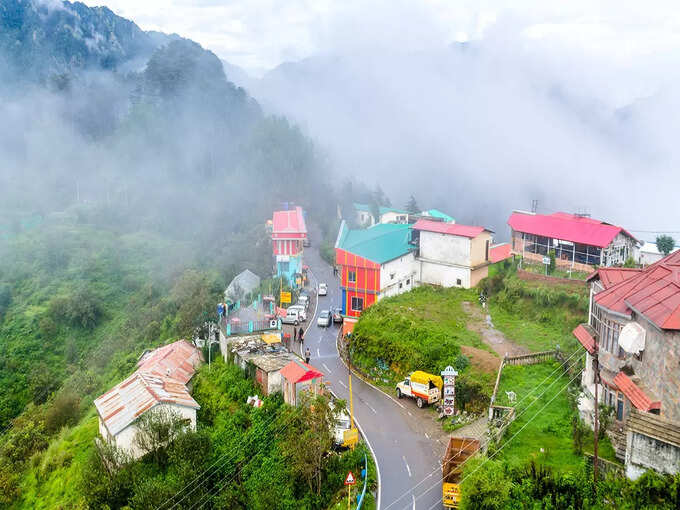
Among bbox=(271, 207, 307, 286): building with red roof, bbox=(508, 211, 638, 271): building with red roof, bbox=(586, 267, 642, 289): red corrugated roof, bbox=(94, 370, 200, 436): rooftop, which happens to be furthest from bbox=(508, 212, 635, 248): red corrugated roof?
bbox=(94, 370, 200, 436): rooftop

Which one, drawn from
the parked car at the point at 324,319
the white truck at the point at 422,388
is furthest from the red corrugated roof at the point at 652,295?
the parked car at the point at 324,319

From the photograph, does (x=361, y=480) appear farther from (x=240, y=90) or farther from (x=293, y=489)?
(x=240, y=90)

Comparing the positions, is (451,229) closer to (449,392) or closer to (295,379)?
(449,392)

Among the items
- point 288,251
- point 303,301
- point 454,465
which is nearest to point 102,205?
point 288,251

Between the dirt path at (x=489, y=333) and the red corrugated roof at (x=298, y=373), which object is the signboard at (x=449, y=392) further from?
the red corrugated roof at (x=298, y=373)

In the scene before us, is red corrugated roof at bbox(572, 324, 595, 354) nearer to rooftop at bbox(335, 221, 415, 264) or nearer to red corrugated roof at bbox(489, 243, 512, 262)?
rooftop at bbox(335, 221, 415, 264)

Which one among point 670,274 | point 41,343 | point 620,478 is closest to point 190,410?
point 620,478
